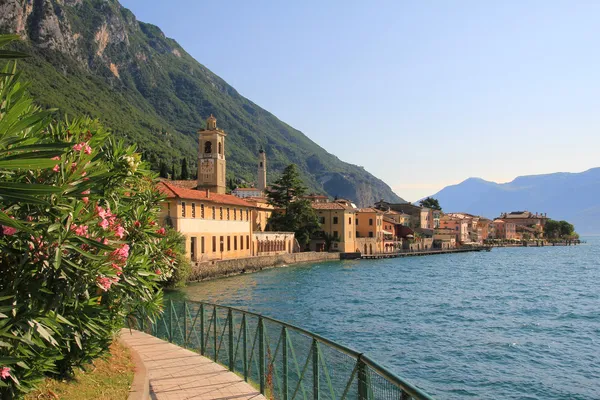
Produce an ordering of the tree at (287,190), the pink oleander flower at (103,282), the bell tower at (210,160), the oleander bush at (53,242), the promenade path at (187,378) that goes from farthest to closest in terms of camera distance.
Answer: the tree at (287,190) < the bell tower at (210,160) < the promenade path at (187,378) < the pink oleander flower at (103,282) < the oleander bush at (53,242)

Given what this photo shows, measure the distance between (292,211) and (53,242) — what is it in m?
72.9

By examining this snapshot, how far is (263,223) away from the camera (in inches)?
3078

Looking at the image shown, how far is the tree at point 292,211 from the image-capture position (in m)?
78.8

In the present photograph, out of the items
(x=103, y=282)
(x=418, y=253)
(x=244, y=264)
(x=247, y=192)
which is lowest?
(x=418, y=253)

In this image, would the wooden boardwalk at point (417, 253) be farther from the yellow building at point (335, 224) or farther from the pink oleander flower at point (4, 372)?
the pink oleander flower at point (4, 372)

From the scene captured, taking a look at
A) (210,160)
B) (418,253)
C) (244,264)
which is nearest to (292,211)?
(210,160)

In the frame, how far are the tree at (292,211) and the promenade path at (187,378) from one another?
2587 inches

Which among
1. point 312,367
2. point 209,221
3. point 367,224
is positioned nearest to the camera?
point 312,367

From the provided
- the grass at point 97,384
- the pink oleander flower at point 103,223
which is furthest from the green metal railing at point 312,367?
the pink oleander flower at point 103,223

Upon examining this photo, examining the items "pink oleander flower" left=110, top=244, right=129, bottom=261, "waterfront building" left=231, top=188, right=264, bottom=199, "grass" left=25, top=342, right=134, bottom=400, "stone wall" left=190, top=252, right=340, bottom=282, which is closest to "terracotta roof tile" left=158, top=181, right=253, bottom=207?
"stone wall" left=190, top=252, right=340, bottom=282

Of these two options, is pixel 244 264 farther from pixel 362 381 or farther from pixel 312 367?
pixel 362 381

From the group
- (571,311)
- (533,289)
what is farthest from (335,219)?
(571,311)

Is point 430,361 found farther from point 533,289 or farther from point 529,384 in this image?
point 533,289

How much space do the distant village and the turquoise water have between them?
5.87 metres
